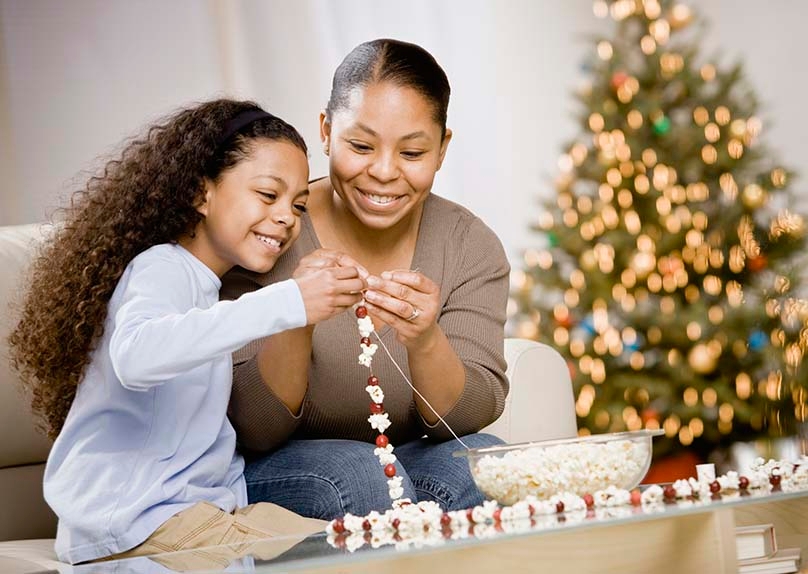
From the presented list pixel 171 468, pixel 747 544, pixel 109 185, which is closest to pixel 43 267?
pixel 109 185

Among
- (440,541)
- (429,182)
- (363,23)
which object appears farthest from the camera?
(363,23)

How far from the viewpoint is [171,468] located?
1.47 meters

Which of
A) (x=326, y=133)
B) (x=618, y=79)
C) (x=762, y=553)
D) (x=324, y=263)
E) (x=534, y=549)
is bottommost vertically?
(x=762, y=553)

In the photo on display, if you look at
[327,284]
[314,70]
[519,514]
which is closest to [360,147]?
[327,284]

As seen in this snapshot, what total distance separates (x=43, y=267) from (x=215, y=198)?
0.30 m

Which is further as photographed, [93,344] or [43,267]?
[43,267]

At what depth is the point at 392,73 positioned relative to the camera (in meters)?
1.81

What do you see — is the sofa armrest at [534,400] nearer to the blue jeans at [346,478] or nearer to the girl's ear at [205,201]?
the blue jeans at [346,478]

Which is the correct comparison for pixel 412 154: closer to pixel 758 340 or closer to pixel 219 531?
pixel 219 531

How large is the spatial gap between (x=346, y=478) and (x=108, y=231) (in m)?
0.51

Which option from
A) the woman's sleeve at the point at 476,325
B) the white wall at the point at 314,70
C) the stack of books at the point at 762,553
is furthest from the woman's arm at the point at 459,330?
the white wall at the point at 314,70

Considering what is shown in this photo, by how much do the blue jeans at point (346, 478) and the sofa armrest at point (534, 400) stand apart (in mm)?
329

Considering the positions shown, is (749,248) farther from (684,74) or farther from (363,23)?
(363,23)

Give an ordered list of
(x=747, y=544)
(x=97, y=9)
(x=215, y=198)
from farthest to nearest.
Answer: (x=97, y=9), (x=215, y=198), (x=747, y=544)
